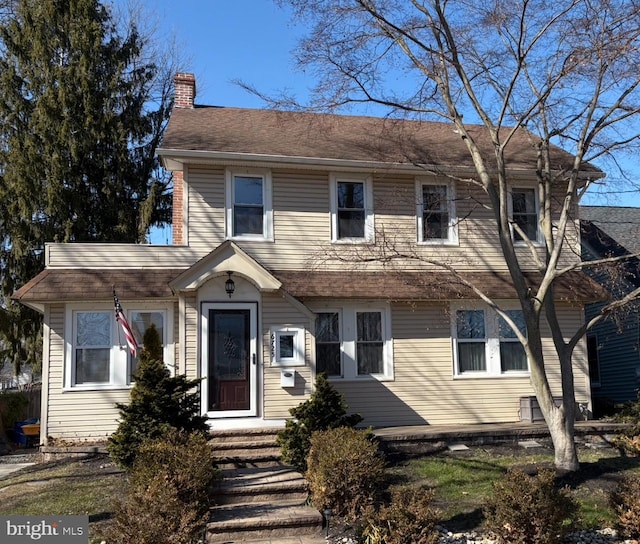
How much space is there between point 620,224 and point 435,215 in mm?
8611

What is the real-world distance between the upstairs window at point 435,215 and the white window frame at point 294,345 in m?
3.67

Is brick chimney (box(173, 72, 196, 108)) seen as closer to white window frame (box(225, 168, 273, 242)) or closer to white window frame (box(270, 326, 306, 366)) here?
white window frame (box(225, 168, 273, 242))

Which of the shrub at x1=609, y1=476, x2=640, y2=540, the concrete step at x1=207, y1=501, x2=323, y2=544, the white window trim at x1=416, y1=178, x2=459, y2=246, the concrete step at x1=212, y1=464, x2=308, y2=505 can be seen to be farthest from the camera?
the white window trim at x1=416, y1=178, x2=459, y2=246

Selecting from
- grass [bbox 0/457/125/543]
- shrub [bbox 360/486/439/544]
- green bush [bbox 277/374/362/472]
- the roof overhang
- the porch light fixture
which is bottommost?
grass [bbox 0/457/125/543]

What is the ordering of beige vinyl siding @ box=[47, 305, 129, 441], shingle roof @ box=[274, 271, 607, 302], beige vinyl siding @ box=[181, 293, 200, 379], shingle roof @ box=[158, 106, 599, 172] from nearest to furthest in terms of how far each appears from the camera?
beige vinyl siding @ box=[181, 293, 200, 379] < beige vinyl siding @ box=[47, 305, 129, 441] < shingle roof @ box=[274, 271, 607, 302] < shingle roof @ box=[158, 106, 599, 172]

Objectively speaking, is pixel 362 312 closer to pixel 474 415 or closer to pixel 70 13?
pixel 474 415

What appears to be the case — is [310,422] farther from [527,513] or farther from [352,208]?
[352,208]

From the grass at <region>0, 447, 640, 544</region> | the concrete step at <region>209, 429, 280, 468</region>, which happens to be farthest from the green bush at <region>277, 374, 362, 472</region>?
the grass at <region>0, 447, 640, 544</region>

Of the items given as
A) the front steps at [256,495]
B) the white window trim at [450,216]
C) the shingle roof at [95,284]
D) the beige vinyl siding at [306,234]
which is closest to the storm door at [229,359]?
the front steps at [256,495]

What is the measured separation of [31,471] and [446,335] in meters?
8.35

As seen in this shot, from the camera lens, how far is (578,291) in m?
13.5

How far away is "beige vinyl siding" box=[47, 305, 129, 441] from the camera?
1187cm

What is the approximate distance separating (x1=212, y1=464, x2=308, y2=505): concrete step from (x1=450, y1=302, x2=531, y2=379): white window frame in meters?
5.36

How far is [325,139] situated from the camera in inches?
575
